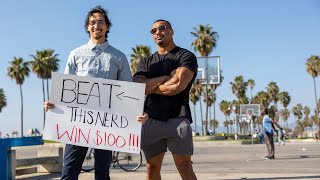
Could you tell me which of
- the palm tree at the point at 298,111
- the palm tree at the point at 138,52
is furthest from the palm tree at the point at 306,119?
the palm tree at the point at 138,52

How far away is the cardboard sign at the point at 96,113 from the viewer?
3957 millimetres

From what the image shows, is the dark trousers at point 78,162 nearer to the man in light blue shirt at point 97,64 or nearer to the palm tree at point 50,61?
the man in light blue shirt at point 97,64

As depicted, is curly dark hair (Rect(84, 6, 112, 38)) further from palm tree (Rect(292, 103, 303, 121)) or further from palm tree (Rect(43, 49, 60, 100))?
palm tree (Rect(292, 103, 303, 121))

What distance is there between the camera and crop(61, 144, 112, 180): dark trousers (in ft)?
12.4

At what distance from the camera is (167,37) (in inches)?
165

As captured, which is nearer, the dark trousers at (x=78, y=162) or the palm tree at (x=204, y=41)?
the dark trousers at (x=78, y=162)

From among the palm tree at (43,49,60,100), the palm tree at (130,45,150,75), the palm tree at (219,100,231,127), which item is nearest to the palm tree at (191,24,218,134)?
the palm tree at (130,45,150,75)

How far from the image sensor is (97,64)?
397 cm

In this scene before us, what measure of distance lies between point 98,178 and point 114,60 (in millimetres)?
1112

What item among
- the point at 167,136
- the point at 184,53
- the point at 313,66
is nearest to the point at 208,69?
the point at 184,53

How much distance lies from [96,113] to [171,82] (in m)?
0.79

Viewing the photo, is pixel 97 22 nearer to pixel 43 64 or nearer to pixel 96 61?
pixel 96 61

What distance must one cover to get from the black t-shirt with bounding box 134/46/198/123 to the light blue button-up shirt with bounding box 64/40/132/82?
33cm

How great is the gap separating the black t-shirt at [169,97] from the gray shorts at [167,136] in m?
0.06
